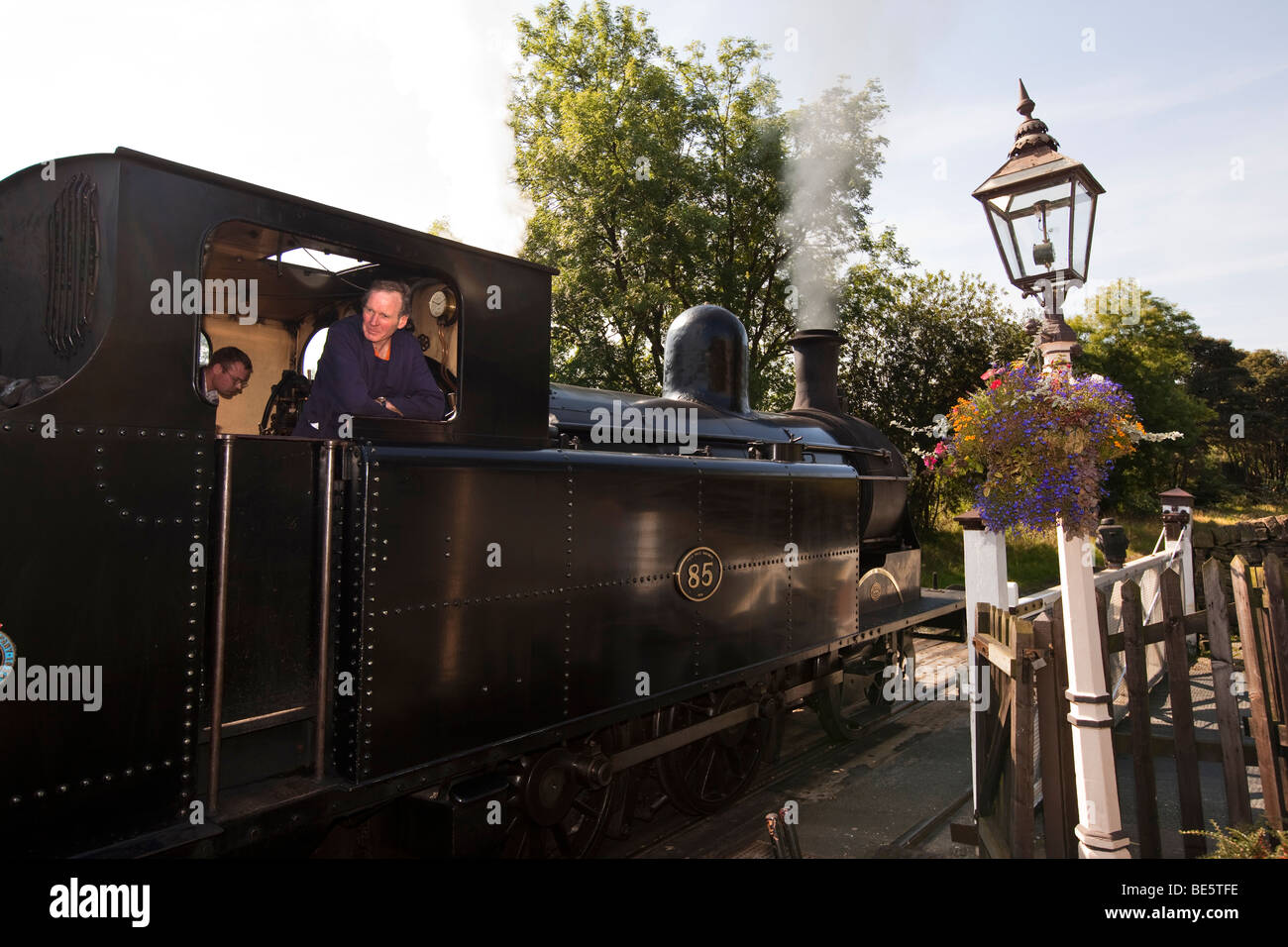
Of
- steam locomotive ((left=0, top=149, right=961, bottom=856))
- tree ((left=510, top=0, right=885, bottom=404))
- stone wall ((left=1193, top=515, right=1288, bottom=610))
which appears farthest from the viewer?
tree ((left=510, top=0, right=885, bottom=404))

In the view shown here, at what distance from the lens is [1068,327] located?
314 centimetres

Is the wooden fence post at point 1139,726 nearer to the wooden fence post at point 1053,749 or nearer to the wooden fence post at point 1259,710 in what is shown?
the wooden fence post at point 1053,749

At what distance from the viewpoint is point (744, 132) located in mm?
19406

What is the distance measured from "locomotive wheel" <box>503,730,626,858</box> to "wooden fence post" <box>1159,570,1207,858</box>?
2891mm

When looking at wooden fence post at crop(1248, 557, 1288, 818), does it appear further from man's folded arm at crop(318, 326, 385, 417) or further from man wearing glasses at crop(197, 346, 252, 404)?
man wearing glasses at crop(197, 346, 252, 404)

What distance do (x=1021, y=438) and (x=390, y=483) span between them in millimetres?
2483

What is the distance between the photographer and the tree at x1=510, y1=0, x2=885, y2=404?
17.5m

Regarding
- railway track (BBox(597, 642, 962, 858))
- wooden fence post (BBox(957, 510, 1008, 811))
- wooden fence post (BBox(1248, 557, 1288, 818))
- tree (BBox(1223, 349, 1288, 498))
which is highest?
tree (BBox(1223, 349, 1288, 498))

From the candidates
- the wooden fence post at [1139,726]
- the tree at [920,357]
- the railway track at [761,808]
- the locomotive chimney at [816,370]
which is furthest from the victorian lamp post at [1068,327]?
the tree at [920,357]

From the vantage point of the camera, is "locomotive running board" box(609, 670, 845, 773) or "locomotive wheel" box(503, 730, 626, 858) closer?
"locomotive wheel" box(503, 730, 626, 858)

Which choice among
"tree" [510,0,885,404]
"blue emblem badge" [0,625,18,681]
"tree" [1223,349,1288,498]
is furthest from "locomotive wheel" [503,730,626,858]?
"tree" [1223,349,1288,498]

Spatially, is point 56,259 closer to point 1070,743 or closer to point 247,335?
point 247,335

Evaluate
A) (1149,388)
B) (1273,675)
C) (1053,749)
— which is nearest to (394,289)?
(1053,749)
